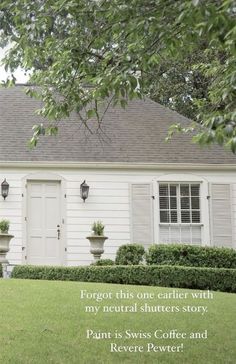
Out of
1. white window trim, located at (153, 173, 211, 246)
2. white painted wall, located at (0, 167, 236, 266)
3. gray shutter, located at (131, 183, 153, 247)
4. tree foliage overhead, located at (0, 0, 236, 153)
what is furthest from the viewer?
white window trim, located at (153, 173, 211, 246)

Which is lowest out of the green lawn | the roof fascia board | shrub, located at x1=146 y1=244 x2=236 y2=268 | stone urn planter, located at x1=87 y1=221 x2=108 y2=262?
the green lawn

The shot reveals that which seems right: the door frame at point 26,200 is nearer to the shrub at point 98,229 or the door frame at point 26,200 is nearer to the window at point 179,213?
the shrub at point 98,229

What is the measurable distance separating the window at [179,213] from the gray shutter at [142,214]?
0.33 m

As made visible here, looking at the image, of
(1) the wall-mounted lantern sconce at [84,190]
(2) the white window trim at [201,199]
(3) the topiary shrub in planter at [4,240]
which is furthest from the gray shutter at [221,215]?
(3) the topiary shrub in planter at [4,240]

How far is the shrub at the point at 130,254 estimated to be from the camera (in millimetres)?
13250

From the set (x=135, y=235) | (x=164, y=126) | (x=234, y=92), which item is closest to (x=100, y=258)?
(x=135, y=235)

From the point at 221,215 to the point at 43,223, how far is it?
4763 millimetres

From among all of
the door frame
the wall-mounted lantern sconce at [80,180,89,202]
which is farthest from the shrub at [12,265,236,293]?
the wall-mounted lantern sconce at [80,180,89,202]

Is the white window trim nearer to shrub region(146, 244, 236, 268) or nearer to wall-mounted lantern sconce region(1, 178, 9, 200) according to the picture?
shrub region(146, 244, 236, 268)

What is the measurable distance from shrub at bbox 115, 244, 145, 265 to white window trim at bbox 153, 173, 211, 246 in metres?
1.31

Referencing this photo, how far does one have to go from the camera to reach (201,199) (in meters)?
14.9

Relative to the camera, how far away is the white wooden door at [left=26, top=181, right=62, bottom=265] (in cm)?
1448

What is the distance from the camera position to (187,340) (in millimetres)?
6598

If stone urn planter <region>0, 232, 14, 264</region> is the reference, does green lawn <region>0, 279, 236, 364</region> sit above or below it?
below
